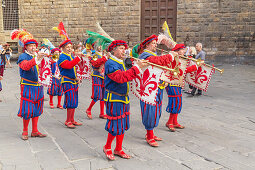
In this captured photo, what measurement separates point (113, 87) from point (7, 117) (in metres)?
3.74

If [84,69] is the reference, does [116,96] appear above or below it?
below

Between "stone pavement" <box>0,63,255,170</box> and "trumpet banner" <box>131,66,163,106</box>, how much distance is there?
91 cm

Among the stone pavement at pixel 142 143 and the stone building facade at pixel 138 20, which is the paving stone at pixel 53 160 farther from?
the stone building facade at pixel 138 20

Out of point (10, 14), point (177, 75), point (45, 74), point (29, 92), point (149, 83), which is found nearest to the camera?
point (149, 83)

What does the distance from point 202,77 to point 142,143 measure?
6.53ft

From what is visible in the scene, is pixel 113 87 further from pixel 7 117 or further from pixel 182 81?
pixel 7 117

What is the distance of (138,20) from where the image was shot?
1884 cm

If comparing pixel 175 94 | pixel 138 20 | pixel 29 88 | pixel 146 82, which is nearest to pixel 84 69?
pixel 29 88

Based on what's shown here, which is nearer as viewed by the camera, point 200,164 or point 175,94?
point 200,164

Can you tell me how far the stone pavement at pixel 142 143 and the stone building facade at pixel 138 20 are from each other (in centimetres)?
1062

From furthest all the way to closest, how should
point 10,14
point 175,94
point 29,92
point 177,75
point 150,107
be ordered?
point 10,14 → point 175,94 → point 177,75 → point 29,92 → point 150,107

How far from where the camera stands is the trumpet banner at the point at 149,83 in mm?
3768

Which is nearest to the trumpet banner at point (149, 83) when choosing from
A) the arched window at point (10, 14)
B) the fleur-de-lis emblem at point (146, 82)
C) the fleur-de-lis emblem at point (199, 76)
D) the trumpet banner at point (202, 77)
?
the fleur-de-lis emblem at point (146, 82)

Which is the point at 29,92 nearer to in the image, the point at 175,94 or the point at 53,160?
the point at 53,160
